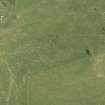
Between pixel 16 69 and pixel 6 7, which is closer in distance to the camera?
pixel 16 69

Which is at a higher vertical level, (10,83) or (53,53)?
(53,53)

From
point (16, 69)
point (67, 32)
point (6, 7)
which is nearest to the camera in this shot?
point (16, 69)

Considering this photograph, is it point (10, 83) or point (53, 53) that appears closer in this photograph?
point (10, 83)

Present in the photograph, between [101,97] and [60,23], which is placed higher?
[60,23]

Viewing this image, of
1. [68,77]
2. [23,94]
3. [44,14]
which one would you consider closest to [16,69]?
[23,94]

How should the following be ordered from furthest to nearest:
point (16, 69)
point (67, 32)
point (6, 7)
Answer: point (6, 7)
point (67, 32)
point (16, 69)

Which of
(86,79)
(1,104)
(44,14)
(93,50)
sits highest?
(44,14)

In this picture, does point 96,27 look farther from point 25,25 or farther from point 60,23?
point 25,25

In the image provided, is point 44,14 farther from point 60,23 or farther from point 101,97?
point 101,97
